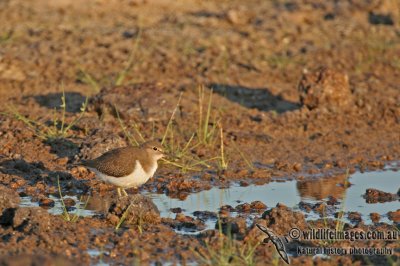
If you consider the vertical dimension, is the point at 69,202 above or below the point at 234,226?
below

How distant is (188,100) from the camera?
1370 cm

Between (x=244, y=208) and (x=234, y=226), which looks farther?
(x=244, y=208)

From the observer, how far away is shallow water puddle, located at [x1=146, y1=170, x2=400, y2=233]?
9.95m

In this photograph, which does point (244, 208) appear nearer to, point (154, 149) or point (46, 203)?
point (154, 149)

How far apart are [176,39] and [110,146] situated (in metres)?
5.31

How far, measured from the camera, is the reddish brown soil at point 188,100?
343 inches

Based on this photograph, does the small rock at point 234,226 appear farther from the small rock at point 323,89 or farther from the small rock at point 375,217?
the small rock at point 323,89

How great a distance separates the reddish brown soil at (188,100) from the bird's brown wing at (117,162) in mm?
498

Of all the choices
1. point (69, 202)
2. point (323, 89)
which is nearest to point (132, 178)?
point (69, 202)

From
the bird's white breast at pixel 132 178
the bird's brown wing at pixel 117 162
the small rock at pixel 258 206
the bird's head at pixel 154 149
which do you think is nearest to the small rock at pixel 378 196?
the small rock at pixel 258 206

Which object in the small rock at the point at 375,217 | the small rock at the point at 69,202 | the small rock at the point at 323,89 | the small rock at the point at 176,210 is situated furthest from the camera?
the small rock at the point at 323,89

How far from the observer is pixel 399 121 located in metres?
13.8

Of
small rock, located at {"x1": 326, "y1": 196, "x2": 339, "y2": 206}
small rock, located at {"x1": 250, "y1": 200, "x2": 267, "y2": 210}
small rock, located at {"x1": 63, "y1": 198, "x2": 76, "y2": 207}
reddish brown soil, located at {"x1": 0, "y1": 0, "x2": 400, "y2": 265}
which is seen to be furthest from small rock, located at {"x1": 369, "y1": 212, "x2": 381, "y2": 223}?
small rock, located at {"x1": 63, "y1": 198, "x2": 76, "y2": 207}

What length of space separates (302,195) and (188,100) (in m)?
3.56
